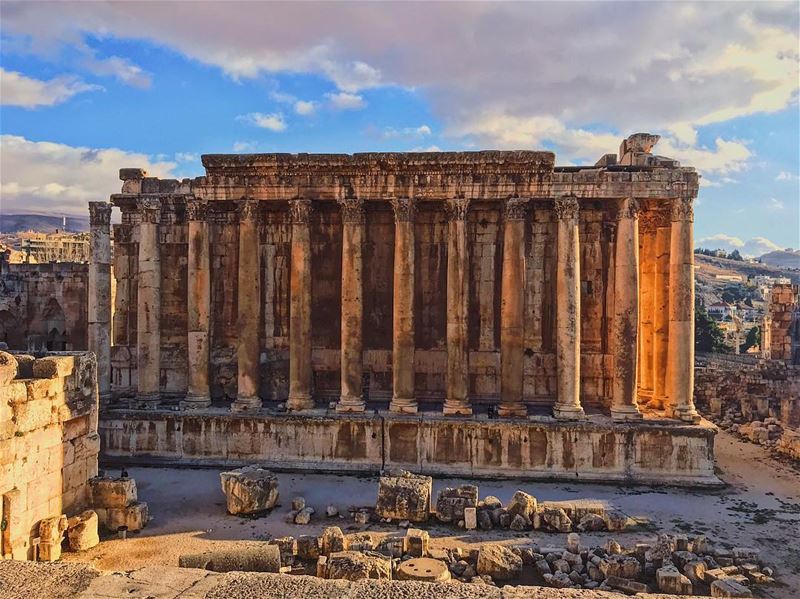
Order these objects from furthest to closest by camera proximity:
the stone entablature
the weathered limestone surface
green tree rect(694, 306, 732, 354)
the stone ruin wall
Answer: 1. green tree rect(694, 306, 732, 354)
2. the stone ruin wall
3. the stone entablature
4. the weathered limestone surface

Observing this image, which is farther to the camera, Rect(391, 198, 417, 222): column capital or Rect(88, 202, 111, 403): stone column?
Rect(88, 202, 111, 403): stone column

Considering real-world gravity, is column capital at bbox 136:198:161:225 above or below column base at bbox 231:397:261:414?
above

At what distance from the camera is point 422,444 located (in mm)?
18359

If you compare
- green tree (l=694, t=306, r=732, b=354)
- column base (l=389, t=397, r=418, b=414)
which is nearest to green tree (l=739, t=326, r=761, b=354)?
green tree (l=694, t=306, r=732, b=354)

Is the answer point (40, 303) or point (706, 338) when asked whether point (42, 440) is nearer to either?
point (40, 303)

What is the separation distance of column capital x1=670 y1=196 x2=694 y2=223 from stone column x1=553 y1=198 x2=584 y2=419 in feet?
10.0

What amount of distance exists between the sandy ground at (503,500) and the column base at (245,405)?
210 cm

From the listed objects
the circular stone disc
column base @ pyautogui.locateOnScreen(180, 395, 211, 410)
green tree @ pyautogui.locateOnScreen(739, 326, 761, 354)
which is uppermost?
green tree @ pyautogui.locateOnScreen(739, 326, 761, 354)

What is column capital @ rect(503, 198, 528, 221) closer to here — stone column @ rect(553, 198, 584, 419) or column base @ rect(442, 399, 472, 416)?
stone column @ rect(553, 198, 584, 419)

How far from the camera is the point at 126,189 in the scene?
21000 mm

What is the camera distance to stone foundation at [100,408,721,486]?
17641 millimetres

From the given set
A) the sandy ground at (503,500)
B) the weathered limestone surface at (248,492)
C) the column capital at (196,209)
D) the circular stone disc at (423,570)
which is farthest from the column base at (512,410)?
the column capital at (196,209)

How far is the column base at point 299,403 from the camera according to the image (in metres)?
19.3

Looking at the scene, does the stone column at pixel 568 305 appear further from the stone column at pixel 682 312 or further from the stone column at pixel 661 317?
the stone column at pixel 661 317
